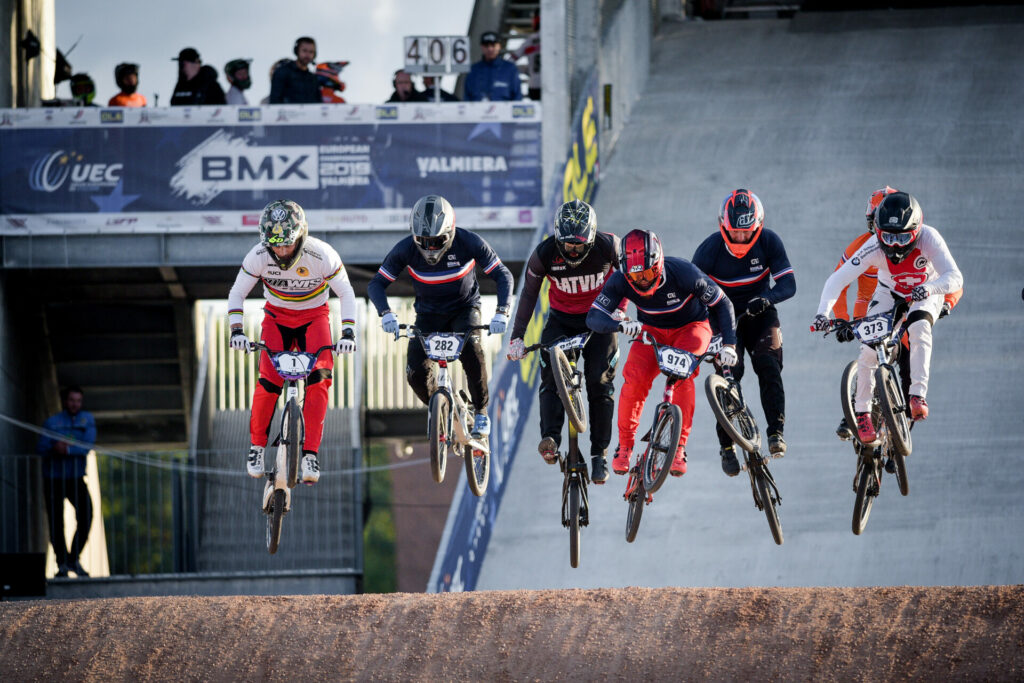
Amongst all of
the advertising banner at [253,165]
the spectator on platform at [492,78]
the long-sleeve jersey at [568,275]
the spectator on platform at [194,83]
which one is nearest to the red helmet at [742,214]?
the long-sleeve jersey at [568,275]

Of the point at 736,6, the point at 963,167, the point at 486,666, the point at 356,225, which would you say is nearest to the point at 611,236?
the point at 486,666

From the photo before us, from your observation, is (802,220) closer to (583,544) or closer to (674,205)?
(674,205)

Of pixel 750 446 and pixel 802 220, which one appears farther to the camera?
pixel 802 220

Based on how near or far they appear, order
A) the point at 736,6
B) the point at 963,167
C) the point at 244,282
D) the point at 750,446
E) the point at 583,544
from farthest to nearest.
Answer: the point at 736,6
the point at 963,167
the point at 583,544
the point at 244,282
the point at 750,446

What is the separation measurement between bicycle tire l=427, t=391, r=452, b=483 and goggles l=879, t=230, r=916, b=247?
372 centimetres

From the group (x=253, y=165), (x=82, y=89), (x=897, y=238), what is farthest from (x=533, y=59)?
(x=897, y=238)

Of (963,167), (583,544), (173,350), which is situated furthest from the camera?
(173,350)

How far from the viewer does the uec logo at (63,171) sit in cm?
1869

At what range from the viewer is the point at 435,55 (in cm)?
1841

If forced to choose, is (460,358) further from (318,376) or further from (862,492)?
(862,492)

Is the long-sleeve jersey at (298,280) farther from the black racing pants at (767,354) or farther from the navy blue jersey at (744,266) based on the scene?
the black racing pants at (767,354)

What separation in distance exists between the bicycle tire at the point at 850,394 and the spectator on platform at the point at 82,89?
11890mm

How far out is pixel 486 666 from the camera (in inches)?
505

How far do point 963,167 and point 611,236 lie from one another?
32.0ft
